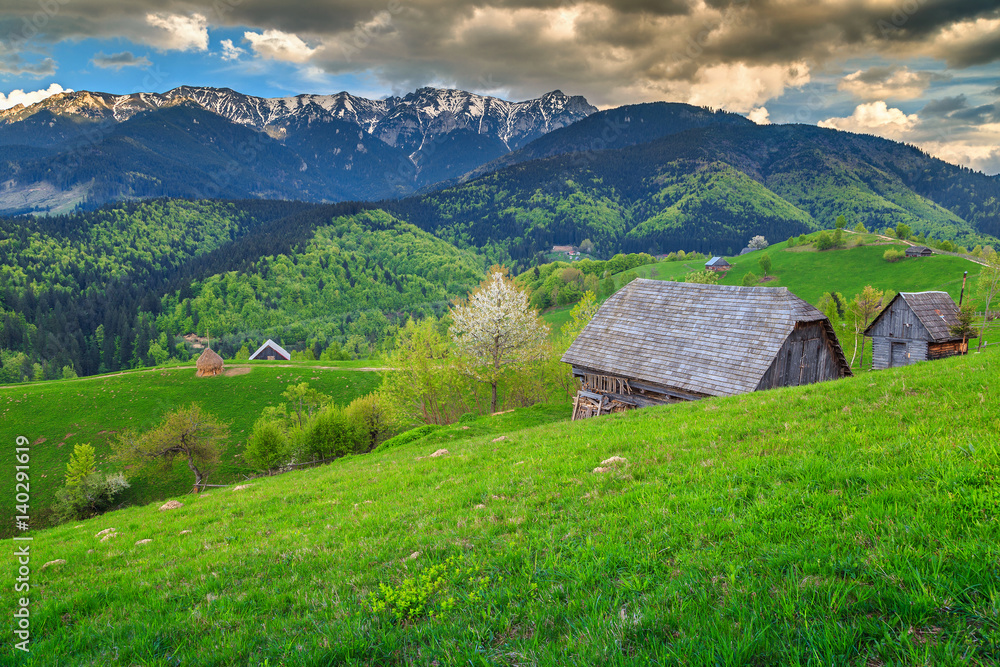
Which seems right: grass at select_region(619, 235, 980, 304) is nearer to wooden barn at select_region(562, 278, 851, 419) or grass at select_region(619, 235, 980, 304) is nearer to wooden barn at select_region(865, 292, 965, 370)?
wooden barn at select_region(865, 292, 965, 370)

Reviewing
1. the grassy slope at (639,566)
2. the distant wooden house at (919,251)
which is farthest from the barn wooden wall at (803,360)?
the distant wooden house at (919,251)

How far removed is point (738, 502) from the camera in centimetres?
622

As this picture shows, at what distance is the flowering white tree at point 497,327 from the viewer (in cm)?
4006

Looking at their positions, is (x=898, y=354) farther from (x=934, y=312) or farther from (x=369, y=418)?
(x=369, y=418)

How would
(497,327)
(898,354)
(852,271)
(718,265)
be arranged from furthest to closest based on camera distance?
(718,265) < (852,271) < (898,354) < (497,327)

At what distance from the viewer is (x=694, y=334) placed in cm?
2744

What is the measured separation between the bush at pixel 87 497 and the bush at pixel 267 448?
13.8m

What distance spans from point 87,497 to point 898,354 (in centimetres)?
7891

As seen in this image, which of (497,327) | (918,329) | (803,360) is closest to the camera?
(803,360)

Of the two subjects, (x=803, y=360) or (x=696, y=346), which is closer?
(x=803, y=360)

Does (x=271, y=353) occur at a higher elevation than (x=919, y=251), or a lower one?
lower

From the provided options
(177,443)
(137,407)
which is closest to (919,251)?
(177,443)

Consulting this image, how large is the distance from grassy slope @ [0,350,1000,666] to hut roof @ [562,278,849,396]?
13642 mm

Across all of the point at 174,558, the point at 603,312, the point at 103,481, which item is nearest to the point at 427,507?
the point at 174,558
